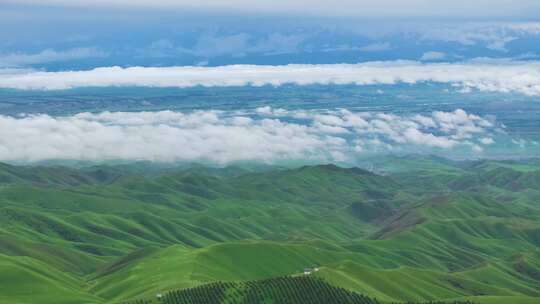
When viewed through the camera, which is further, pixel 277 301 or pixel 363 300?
pixel 363 300

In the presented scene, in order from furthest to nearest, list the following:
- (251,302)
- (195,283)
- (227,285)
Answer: (195,283)
(227,285)
(251,302)

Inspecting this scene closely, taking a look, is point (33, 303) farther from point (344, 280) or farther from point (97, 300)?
point (344, 280)

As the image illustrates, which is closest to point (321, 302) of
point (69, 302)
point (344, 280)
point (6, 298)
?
point (344, 280)

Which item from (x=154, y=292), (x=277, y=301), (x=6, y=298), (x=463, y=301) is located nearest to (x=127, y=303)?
(x=154, y=292)

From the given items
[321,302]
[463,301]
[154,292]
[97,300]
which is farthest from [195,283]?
[463,301]

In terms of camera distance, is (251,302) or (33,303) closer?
(251,302)

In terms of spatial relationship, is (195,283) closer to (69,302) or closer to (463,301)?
(69,302)

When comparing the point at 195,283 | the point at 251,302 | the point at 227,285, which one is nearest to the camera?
the point at 251,302

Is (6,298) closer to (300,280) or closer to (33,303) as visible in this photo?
(33,303)
